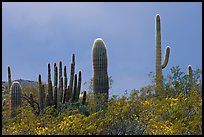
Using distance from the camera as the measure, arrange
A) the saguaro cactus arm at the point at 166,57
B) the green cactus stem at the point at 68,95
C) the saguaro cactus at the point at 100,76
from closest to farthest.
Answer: the saguaro cactus at the point at 100,76
the green cactus stem at the point at 68,95
the saguaro cactus arm at the point at 166,57

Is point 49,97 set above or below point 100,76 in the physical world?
below

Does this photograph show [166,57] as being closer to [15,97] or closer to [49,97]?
[49,97]

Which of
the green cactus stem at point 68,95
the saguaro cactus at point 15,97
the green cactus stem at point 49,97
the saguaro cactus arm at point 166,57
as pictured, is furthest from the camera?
the saguaro cactus arm at point 166,57

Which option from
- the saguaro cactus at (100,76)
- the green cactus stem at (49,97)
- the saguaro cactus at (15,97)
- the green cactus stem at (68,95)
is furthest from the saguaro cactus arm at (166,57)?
the saguaro cactus at (15,97)

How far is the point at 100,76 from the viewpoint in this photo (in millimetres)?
11195

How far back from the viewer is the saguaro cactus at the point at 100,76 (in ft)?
36.1

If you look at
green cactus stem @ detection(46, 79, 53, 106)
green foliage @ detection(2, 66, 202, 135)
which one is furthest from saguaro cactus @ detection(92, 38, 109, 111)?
green cactus stem @ detection(46, 79, 53, 106)

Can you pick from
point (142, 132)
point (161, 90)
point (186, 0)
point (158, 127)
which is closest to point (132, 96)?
point (161, 90)

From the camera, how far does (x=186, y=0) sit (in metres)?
7.77

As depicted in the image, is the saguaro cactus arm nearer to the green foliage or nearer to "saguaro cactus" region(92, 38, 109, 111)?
"saguaro cactus" region(92, 38, 109, 111)

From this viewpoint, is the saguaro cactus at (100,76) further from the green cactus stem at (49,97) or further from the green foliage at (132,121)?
the green cactus stem at (49,97)

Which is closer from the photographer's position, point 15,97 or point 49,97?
point 15,97

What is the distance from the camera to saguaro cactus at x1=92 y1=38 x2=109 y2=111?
1101 cm

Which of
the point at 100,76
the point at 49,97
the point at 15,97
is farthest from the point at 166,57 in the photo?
the point at 15,97
